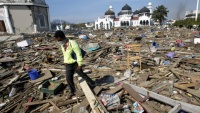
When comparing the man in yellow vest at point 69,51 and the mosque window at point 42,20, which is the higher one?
the mosque window at point 42,20

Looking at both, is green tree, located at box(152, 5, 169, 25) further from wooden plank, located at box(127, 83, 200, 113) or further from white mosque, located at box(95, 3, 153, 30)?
wooden plank, located at box(127, 83, 200, 113)

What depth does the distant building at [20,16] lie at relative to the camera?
91.1 ft

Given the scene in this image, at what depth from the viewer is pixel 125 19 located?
6906 centimetres

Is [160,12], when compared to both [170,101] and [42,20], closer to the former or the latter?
[42,20]

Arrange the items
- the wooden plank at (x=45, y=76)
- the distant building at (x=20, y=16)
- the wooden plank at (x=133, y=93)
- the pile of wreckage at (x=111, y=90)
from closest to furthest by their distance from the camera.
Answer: the pile of wreckage at (x=111, y=90) → the wooden plank at (x=133, y=93) → the wooden plank at (x=45, y=76) → the distant building at (x=20, y=16)

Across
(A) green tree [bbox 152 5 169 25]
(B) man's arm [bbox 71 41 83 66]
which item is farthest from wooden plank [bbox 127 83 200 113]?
(A) green tree [bbox 152 5 169 25]

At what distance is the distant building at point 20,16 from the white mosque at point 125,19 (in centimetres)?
3892

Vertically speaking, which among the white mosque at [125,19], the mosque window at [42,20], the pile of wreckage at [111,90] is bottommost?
the pile of wreckage at [111,90]

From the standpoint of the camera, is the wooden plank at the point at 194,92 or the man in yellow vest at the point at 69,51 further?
the wooden plank at the point at 194,92

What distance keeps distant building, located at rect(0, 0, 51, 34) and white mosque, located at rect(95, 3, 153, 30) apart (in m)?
38.9

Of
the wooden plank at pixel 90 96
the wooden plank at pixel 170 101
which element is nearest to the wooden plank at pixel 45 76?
the wooden plank at pixel 90 96

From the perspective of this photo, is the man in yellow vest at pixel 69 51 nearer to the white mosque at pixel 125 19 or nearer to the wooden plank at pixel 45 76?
the wooden plank at pixel 45 76

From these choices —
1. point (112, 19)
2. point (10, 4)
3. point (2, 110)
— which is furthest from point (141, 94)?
point (112, 19)

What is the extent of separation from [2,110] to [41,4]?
3137cm
